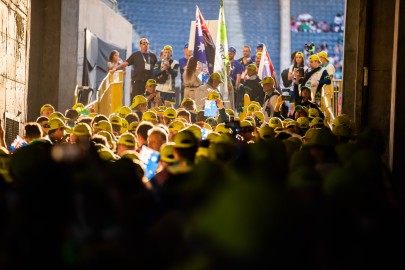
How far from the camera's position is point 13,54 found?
23.0 meters

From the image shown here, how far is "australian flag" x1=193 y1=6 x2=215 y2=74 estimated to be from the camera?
36.8m

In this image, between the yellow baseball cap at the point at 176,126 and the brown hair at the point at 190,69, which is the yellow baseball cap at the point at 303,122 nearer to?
the yellow baseball cap at the point at 176,126

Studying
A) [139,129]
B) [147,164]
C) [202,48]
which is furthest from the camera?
[202,48]

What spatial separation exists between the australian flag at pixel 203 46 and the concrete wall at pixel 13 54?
12652 millimetres

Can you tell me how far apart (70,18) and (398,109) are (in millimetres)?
11416

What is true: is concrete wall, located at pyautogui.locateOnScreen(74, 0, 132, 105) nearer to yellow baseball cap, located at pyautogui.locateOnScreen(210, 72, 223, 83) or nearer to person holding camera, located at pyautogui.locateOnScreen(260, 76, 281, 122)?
yellow baseball cap, located at pyautogui.locateOnScreen(210, 72, 223, 83)

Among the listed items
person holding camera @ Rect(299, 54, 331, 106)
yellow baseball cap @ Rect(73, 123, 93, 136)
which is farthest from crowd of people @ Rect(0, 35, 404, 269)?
person holding camera @ Rect(299, 54, 331, 106)

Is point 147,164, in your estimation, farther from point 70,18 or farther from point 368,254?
point 70,18

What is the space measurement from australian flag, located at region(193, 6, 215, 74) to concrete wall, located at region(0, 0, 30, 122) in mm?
12652

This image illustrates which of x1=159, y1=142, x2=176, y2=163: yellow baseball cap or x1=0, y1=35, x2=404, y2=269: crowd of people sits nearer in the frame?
x1=0, y1=35, x2=404, y2=269: crowd of people

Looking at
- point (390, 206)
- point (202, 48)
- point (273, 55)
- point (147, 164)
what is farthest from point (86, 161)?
point (273, 55)

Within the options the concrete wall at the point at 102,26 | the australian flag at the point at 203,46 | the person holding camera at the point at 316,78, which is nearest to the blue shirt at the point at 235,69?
the australian flag at the point at 203,46

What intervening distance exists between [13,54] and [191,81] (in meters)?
15.3

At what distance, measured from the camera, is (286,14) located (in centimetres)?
6475
